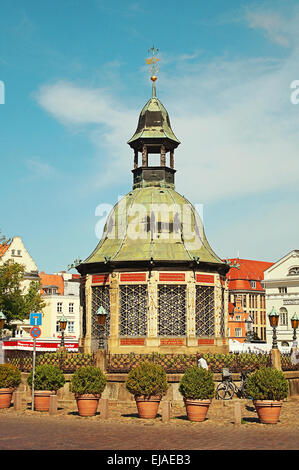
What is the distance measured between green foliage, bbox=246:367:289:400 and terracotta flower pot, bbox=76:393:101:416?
5.26 meters

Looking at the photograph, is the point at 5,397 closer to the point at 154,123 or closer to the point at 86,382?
the point at 86,382

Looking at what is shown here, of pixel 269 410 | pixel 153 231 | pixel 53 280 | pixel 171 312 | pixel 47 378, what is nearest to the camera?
pixel 269 410

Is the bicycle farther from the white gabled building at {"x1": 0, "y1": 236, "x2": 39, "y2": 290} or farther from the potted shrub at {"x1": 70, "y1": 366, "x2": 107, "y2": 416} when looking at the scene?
the white gabled building at {"x1": 0, "y1": 236, "x2": 39, "y2": 290}

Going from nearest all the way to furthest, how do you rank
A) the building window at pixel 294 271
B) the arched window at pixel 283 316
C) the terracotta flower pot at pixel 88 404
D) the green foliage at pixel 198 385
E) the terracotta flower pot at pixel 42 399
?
the green foliage at pixel 198 385, the terracotta flower pot at pixel 88 404, the terracotta flower pot at pixel 42 399, the building window at pixel 294 271, the arched window at pixel 283 316

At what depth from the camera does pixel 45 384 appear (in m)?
21.2

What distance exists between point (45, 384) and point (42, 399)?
69 cm

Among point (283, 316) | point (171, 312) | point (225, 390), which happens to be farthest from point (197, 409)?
point (283, 316)

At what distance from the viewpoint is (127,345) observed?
101 feet

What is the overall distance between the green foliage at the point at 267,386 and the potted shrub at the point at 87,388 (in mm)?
5074

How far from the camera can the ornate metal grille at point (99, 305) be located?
31.8 meters

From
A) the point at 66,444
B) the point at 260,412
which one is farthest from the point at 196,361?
the point at 66,444

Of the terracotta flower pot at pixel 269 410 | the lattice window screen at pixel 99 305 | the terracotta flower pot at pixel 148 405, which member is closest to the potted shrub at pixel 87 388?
the terracotta flower pot at pixel 148 405

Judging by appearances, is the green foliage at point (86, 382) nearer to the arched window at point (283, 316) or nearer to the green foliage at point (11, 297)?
the green foliage at point (11, 297)

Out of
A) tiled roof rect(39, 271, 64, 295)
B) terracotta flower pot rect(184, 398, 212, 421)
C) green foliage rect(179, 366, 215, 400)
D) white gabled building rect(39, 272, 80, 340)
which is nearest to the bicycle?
terracotta flower pot rect(184, 398, 212, 421)
